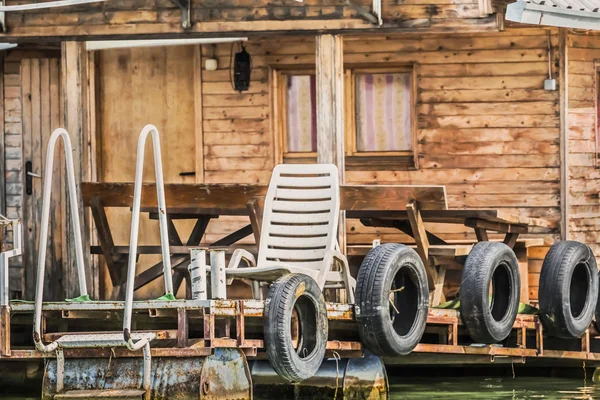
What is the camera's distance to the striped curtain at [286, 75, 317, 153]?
13305 millimetres

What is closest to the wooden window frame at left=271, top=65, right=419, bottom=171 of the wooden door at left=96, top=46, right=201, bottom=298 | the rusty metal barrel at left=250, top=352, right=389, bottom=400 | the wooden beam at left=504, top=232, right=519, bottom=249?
the wooden door at left=96, top=46, right=201, bottom=298

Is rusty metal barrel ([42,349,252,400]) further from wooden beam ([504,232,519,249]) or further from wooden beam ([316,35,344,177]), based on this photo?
wooden beam ([504,232,519,249])

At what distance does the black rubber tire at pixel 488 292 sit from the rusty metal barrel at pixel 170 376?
218cm

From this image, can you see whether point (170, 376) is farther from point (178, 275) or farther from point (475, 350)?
point (178, 275)

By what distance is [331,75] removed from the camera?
11266 millimetres

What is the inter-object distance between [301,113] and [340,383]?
13.7 feet

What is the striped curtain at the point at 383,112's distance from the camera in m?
13.2

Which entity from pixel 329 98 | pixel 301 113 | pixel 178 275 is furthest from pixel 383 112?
pixel 178 275

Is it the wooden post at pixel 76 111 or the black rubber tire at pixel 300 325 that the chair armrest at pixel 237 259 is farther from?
the wooden post at pixel 76 111

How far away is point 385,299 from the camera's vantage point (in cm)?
921

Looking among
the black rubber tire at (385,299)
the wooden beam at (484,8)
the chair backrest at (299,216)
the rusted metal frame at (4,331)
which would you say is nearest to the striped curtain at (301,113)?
the chair backrest at (299,216)

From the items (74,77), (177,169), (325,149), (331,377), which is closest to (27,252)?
(177,169)

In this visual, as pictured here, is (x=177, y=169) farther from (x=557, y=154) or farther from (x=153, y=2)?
(x=557, y=154)

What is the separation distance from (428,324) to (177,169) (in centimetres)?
396
